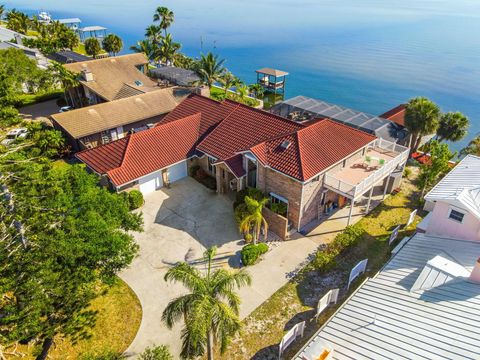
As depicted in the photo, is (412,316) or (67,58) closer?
(412,316)

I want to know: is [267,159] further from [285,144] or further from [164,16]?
[164,16]

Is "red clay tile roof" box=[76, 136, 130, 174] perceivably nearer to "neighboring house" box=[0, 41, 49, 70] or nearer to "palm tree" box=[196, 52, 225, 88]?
"palm tree" box=[196, 52, 225, 88]

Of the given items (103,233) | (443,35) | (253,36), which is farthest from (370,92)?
(443,35)

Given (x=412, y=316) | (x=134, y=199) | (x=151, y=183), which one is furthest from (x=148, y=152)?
(x=412, y=316)

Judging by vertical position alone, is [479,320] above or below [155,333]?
above

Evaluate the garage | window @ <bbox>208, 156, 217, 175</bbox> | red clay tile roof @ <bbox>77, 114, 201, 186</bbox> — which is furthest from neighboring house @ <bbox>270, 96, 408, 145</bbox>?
the garage

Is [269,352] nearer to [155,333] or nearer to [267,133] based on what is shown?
[155,333]
